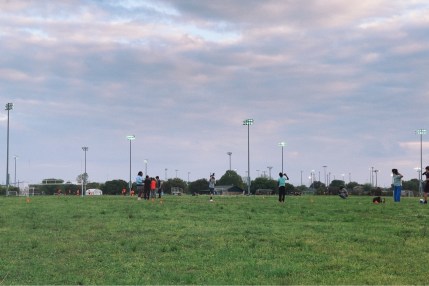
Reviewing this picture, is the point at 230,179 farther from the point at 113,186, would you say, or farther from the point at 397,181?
the point at 397,181

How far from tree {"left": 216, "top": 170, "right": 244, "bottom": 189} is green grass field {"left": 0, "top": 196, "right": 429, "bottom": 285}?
14877 cm

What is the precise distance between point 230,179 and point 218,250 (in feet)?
516

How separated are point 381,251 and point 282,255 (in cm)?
241

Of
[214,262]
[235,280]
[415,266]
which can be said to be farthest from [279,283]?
[415,266]

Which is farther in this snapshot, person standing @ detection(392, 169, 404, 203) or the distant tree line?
the distant tree line

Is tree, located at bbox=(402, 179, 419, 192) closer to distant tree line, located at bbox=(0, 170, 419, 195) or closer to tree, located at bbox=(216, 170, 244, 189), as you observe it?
distant tree line, located at bbox=(0, 170, 419, 195)

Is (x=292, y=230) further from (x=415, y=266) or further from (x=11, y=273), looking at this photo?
(x=11, y=273)

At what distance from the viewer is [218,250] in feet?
44.1

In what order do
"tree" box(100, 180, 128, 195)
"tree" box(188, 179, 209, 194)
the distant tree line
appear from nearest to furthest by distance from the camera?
1. the distant tree line
2. "tree" box(100, 180, 128, 195)
3. "tree" box(188, 179, 209, 194)

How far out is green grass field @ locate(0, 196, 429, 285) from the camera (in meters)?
10.9

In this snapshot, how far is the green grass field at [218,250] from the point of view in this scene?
10859 millimetres

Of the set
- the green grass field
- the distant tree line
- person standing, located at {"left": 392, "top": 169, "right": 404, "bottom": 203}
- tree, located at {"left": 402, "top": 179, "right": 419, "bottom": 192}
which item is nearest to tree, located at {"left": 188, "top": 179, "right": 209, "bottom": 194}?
the distant tree line

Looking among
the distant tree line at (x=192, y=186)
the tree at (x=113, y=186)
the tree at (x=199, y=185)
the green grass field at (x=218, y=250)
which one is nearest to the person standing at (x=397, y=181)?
the green grass field at (x=218, y=250)

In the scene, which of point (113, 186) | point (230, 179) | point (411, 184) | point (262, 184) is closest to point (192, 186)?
point (230, 179)
